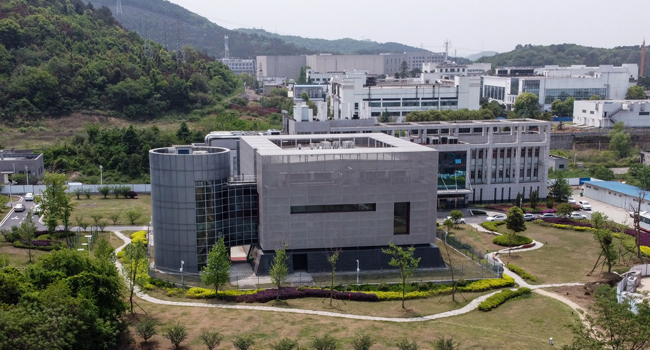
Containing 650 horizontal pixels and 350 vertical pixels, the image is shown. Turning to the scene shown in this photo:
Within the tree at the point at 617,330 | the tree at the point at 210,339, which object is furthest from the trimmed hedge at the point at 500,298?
the tree at the point at 210,339

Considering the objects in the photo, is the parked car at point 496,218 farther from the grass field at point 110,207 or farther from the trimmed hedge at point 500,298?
the grass field at point 110,207

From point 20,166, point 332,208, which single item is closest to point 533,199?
point 332,208

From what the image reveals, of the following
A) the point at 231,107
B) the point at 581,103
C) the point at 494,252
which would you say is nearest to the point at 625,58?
the point at 581,103

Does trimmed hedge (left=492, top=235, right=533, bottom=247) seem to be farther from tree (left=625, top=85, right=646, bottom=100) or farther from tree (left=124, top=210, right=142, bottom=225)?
tree (left=625, top=85, right=646, bottom=100)

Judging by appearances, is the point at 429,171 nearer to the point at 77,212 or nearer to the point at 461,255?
the point at 461,255

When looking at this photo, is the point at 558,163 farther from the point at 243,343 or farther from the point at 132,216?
the point at 243,343

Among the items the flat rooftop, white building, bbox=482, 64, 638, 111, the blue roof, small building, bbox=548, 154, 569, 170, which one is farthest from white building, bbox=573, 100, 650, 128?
the flat rooftop
